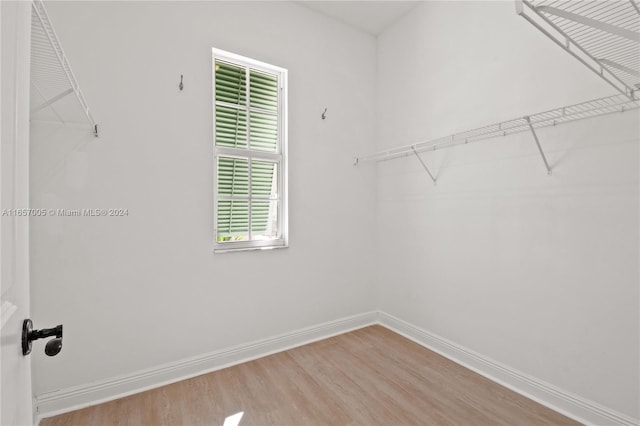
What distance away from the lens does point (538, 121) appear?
1845 millimetres

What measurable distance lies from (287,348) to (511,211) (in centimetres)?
203

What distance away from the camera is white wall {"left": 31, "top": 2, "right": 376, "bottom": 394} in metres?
1.90

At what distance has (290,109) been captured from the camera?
8.95 ft

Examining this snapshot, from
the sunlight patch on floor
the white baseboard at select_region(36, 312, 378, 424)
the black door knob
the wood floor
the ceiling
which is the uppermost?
the ceiling

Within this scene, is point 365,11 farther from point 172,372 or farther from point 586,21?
point 172,372

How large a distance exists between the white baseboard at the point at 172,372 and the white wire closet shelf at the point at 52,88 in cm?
159

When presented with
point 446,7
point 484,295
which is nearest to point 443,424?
point 484,295

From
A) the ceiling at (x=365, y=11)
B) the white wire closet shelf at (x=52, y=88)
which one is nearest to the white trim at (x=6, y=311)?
the white wire closet shelf at (x=52, y=88)

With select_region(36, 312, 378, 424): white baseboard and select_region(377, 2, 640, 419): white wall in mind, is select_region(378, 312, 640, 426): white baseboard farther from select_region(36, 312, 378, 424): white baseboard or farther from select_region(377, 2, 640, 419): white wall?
select_region(36, 312, 378, 424): white baseboard

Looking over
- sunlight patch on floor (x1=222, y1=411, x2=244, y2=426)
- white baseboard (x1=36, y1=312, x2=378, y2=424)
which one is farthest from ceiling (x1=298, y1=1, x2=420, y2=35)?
sunlight patch on floor (x1=222, y1=411, x2=244, y2=426)

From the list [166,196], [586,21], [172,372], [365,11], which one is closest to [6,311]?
[586,21]

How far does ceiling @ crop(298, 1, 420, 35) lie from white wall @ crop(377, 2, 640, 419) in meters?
0.10

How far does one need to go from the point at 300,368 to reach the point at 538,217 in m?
1.93

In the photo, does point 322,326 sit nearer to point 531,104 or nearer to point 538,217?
point 538,217
